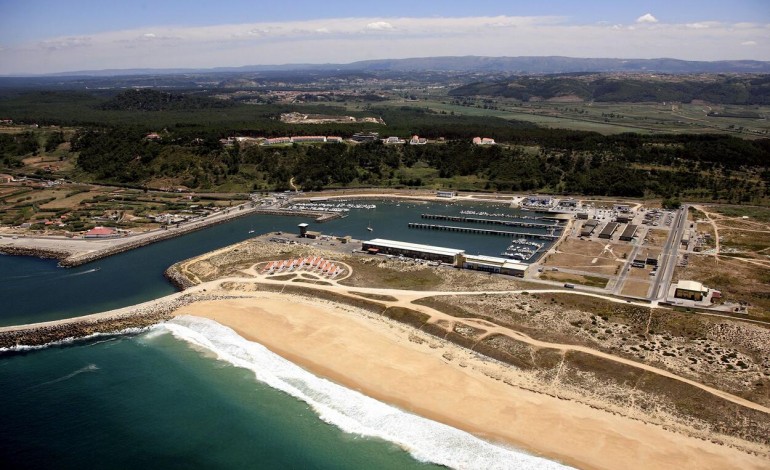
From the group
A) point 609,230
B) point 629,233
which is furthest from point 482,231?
point 629,233

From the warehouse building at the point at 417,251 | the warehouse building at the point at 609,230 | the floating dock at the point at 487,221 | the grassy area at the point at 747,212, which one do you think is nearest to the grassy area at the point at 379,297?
the warehouse building at the point at 417,251

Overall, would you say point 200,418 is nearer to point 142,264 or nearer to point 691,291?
point 142,264

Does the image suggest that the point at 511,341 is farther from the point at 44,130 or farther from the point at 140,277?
the point at 44,130

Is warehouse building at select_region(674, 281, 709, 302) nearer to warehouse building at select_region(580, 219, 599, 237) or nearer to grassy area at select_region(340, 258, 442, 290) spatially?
warehouse building at select_region(580, 219, 599, 237)

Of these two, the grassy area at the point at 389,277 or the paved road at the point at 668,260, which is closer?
the paved road at the point at 668,260

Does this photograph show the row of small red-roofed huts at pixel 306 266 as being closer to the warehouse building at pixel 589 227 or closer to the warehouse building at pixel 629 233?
the warehouse building at pixel 589 227

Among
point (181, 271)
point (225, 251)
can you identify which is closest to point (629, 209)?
point (225, 251)
